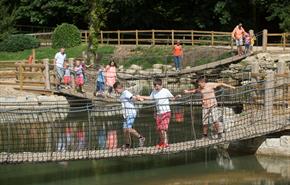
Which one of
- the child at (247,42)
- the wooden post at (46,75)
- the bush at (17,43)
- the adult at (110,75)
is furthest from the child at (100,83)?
the bush at (17,43)

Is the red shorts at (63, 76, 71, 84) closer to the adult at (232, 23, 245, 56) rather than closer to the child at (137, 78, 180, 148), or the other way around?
the child at (137, 78, 180, 148)

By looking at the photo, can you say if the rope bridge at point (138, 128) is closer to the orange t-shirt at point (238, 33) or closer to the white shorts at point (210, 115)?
the white shorts at point (210, 115)

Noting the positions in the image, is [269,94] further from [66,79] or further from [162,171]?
[66,79]

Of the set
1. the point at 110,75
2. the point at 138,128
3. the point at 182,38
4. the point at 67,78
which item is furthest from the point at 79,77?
the point at 182,38

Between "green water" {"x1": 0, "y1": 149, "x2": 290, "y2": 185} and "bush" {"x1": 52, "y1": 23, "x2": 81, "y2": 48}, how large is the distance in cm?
2551

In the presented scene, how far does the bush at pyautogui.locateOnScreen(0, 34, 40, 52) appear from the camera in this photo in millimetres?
42562

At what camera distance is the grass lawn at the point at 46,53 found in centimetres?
4000

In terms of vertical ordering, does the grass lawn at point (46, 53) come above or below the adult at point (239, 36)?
below

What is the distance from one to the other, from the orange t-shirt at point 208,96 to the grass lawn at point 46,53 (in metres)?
24.3

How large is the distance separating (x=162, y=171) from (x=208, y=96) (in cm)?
210

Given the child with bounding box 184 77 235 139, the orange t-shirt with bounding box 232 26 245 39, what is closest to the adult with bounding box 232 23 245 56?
the orange t-shirt with bounding box 232 26 245 39

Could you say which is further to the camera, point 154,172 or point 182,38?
point 182,38

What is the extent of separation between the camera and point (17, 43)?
42531 millimetres

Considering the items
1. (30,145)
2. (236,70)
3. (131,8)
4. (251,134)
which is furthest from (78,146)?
(131,8)
